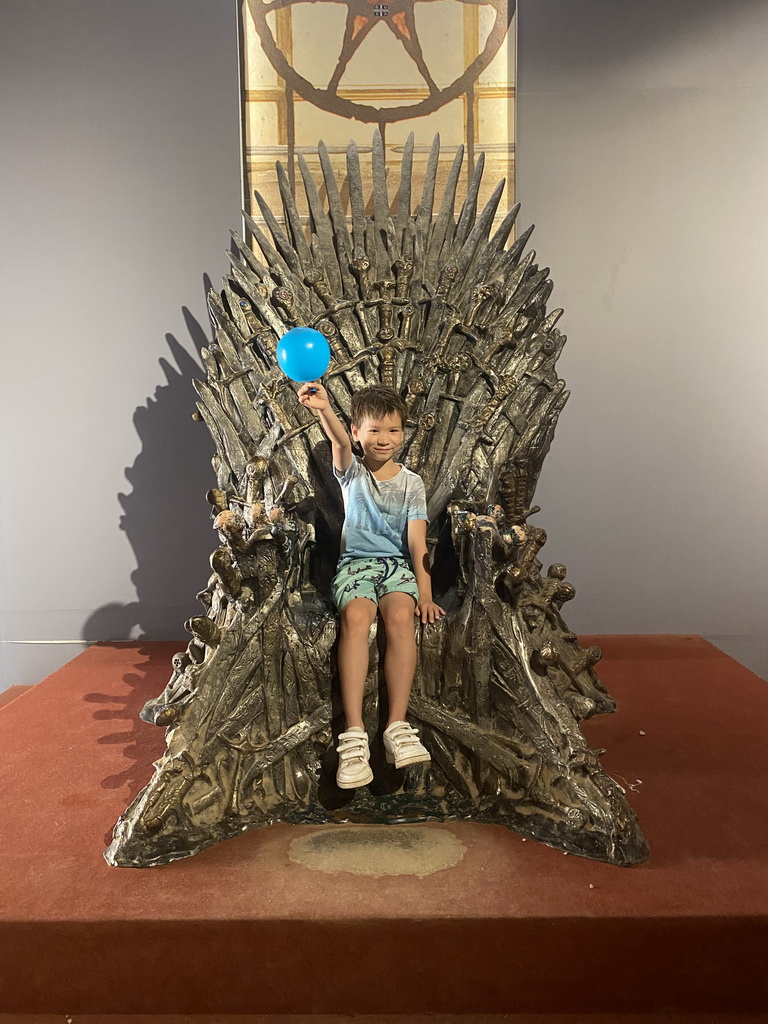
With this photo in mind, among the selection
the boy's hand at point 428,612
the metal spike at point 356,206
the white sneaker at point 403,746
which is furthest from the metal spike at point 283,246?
the white sneaker at point 403,746

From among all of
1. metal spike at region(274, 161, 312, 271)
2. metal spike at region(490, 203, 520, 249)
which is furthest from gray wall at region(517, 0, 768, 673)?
metal spike at region(274, 161, 312, 271)

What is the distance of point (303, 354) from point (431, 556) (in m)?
0.98

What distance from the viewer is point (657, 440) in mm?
4727

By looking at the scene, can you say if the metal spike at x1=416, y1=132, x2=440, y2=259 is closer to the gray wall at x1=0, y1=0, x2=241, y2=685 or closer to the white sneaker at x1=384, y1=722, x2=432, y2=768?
the gray wall at x1=0, y1=0, x2=241, y2=685

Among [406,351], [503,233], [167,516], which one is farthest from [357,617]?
[167,516]

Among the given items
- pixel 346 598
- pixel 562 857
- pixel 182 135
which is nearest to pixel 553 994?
pixel 562 857

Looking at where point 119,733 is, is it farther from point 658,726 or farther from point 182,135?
point 182,135

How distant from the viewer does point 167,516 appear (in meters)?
4.88

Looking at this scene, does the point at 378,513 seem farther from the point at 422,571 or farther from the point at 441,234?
the point at 441,234

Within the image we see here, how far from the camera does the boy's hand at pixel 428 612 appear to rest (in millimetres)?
2889

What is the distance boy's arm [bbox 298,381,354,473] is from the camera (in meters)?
2.90

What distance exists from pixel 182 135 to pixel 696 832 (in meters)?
4.07

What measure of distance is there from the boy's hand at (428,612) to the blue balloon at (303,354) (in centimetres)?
84

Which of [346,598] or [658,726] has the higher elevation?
[346,598]
